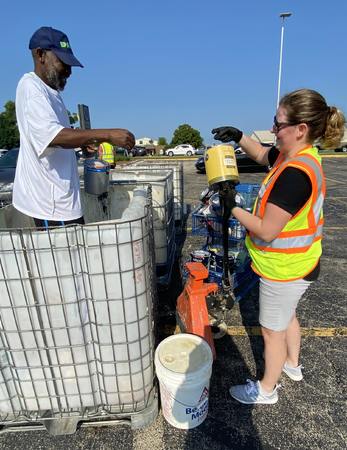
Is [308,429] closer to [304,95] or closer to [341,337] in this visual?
[341,337]

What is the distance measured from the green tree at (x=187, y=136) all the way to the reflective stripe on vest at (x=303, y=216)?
57.8 meters

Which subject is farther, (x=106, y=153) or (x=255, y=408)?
(x=106, y=153)

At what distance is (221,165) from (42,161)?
1234 mm

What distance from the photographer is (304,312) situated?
10.1 feet

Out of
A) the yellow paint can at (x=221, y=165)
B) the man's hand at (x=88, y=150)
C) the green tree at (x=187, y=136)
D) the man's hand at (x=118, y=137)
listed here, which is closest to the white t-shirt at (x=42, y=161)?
the man's hand at (x=118, y=137)

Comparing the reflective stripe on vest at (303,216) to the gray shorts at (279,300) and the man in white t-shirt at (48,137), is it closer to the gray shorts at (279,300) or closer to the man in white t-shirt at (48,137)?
the gray shorts at (279,300)

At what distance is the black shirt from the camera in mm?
1496

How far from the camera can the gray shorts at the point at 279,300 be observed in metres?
1.78

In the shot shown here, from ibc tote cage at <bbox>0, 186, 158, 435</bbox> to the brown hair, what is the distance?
107 centimetres

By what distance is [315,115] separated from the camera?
1.56m

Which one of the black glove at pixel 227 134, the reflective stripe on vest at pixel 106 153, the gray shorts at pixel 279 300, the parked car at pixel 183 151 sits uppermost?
the black glove at pixel 227 134

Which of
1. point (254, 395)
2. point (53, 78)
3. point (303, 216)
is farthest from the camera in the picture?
point (254, 395)

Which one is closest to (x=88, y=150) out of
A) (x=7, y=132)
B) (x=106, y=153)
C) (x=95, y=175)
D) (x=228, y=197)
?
(x=95, y=175)

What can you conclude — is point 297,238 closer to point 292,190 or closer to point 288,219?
point 288,219
